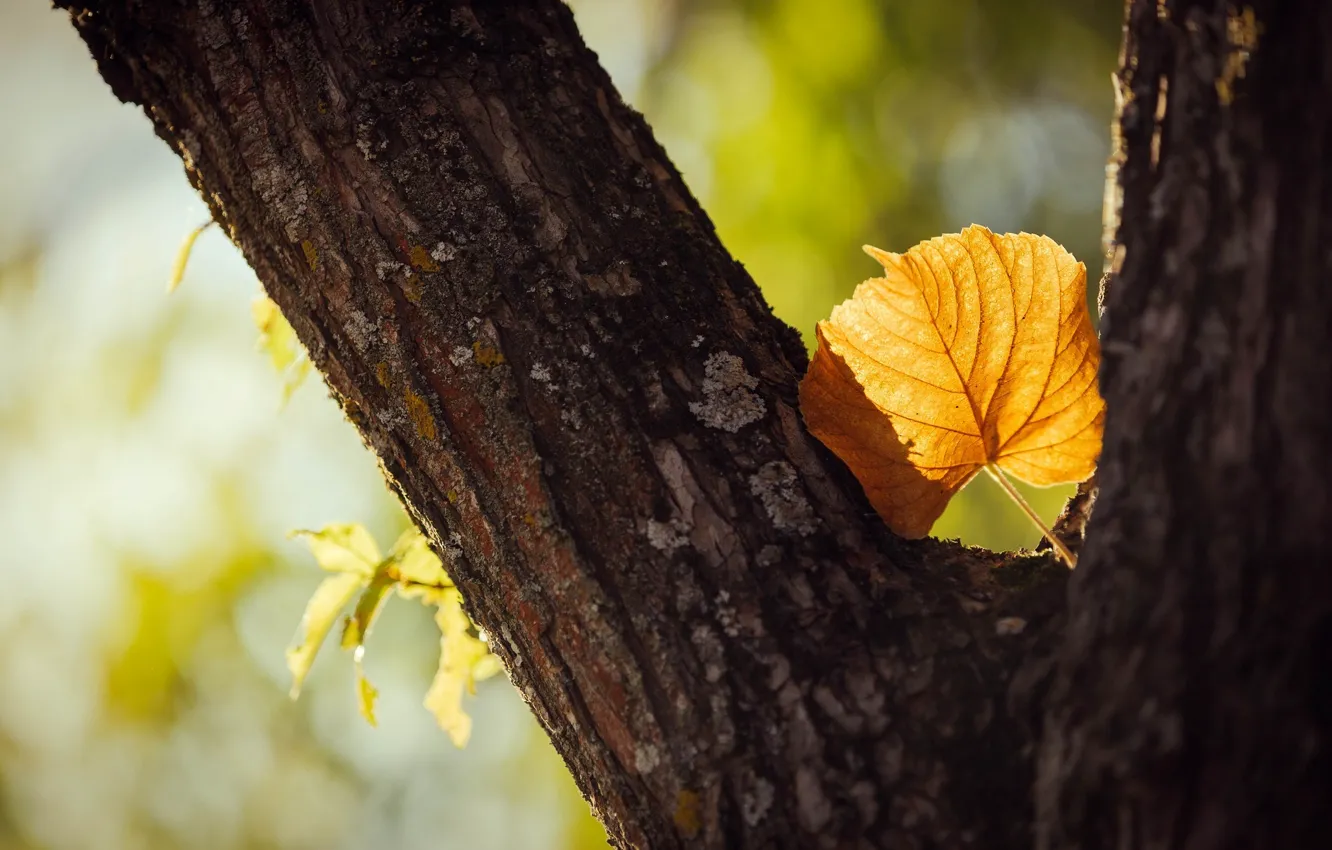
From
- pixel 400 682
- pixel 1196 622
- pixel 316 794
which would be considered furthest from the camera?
pixel 316 794

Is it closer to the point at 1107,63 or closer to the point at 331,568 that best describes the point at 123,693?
the point at 331,568

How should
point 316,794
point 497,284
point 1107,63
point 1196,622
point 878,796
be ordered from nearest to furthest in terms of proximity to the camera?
point 1196,622 → point 878,796 → point 497,284 → point 1107,63 → point 316,794

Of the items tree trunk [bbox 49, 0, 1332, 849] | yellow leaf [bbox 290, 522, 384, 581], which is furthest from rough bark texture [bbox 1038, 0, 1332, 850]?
yellow leaf [bbox 290, 522, 384, 581]

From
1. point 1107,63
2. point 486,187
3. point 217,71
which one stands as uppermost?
point 1107,63

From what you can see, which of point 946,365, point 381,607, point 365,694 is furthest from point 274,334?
point 946,365

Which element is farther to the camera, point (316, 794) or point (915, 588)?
point (316, 794)

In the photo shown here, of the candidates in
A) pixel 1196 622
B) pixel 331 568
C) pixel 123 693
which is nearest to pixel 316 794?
pixel 123 693

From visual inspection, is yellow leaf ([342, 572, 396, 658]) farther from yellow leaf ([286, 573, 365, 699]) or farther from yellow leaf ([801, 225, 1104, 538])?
yellow leaf ([801, 225, 1104, 538])

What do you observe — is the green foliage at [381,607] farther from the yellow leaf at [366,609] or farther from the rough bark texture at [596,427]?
the rough bark texture at [596,427]

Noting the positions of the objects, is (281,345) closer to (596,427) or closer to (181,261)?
(181,261)

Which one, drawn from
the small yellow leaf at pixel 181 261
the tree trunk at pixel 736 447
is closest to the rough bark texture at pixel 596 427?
the tree trunk at pixel 736 447
